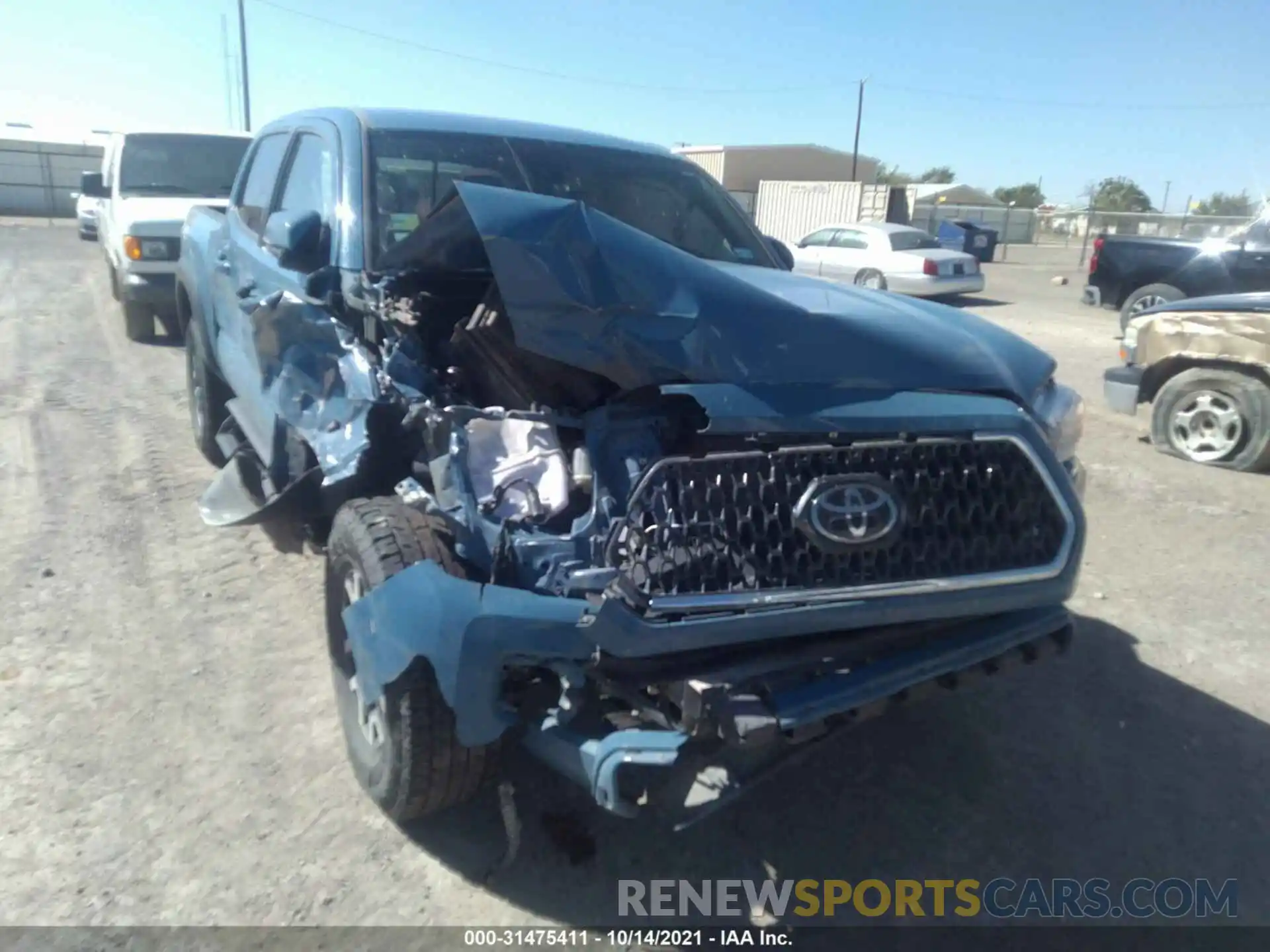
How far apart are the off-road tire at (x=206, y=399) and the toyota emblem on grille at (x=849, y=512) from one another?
4.29 metres

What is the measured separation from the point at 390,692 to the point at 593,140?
2786 millimetres

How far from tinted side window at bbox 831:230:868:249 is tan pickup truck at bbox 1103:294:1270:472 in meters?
11.5

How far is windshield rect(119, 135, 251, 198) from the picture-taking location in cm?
1032

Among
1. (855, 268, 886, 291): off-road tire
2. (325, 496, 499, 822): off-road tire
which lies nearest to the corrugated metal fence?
(855, 268, 886, 291): off-road tire

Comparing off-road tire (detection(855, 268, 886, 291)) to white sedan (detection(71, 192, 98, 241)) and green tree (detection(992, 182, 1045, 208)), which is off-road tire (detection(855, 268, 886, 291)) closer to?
white sedan (detection(71, 192, 98, 241))

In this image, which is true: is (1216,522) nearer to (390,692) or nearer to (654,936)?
(654,936)

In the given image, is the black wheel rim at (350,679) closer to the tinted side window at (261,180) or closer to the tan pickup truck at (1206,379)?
the tinted side window at (261,180)

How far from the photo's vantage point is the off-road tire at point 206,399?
5.94m

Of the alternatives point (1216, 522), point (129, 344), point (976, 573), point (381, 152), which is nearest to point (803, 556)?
point (976, 573)

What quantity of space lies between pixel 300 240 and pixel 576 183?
1.16m

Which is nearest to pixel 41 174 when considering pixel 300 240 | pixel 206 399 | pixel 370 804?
pixel 206 399

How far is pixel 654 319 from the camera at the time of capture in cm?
271

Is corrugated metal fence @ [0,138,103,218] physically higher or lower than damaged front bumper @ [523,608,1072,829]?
higher

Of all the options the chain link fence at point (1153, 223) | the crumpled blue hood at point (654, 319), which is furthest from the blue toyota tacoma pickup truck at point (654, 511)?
the chain link fence at point (1153, 223)
